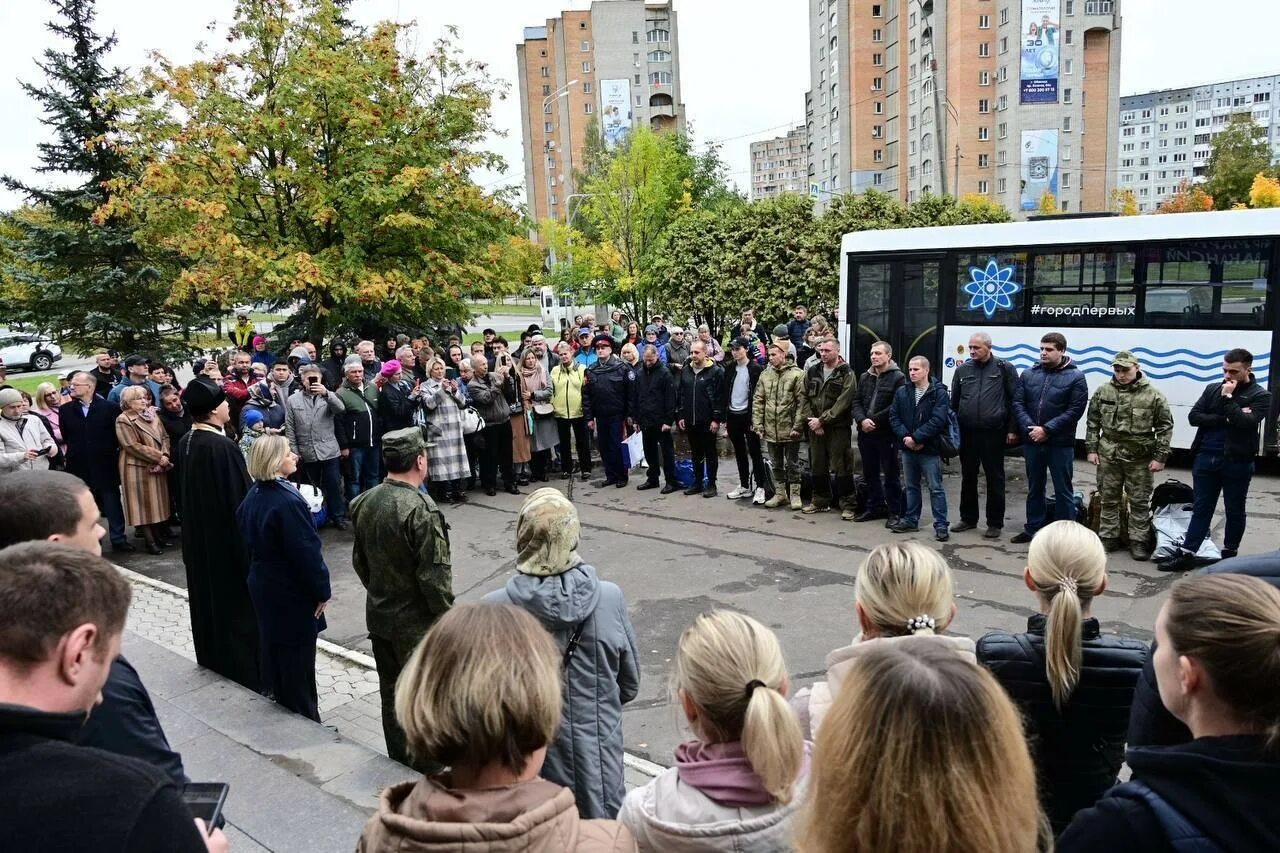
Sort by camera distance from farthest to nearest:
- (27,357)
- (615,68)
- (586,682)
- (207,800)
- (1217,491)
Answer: (615,68), (27,357), (1217,491), (586,682), (207,800)

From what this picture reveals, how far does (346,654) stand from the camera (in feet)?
22.0

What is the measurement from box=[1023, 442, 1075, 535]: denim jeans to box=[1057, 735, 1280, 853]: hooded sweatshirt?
738 centimetres

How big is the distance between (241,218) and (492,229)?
441 cm

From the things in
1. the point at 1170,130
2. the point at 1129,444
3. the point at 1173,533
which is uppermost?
the point at 1170,130

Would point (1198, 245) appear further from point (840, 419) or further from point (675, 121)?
point (675, 121)

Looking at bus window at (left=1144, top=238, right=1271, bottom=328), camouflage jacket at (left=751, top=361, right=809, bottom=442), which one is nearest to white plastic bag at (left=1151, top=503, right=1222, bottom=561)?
camouflage jacket at (left=751, top=361, right=809, bottom=442)

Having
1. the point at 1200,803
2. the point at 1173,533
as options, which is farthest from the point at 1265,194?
the point at 1200,803

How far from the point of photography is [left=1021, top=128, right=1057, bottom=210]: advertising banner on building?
7012cm

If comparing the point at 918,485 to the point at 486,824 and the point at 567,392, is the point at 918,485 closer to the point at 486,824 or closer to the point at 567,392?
the point at 567,392

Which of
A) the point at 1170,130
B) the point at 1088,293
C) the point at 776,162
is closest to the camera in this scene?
the point at 1088,293

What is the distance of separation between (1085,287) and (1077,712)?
11.0 meters

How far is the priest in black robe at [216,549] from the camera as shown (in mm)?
5516

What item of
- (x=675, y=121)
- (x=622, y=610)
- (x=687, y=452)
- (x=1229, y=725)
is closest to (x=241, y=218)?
(x=687, y=452)

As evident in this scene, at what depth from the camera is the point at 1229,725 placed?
179 centimetres
